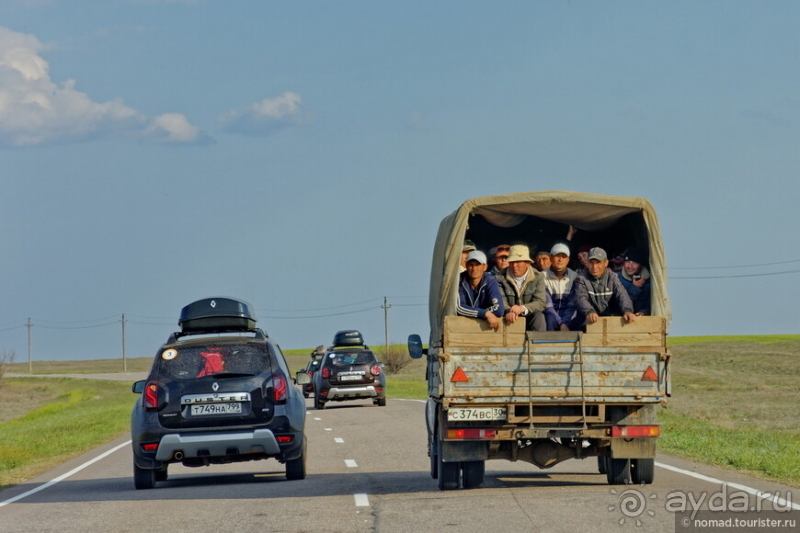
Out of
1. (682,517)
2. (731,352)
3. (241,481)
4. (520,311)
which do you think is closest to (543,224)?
(520,311)

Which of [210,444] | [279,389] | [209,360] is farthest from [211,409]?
[279,389]

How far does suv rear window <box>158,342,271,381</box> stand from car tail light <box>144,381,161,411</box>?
0.15 m

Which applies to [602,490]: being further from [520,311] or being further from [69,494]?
[69,494]

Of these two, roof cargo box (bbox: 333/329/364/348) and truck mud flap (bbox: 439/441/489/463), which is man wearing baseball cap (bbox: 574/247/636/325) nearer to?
truck mud flap (bbox: 439/441/489/463)

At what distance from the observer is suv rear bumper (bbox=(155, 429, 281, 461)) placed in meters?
13.6

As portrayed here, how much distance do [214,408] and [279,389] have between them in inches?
30.3

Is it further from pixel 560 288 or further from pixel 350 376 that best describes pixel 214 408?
pixel 350 376

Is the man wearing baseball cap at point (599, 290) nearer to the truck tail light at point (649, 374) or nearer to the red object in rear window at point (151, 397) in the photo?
the truck tail light at point (649, 374)

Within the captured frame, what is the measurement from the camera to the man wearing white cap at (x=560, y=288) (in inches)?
506

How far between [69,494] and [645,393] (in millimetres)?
6625

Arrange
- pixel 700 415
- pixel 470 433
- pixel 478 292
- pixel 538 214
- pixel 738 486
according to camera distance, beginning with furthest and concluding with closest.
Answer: pixel 700 415 → pixel 538 214 → pixel 478 292 → pixel 738 486 → pixel 470 433

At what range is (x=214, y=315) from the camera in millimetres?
16453

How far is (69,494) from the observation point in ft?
46.1

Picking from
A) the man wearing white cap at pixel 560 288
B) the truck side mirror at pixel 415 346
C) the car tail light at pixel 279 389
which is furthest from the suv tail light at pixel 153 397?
the man wearing white cap at pixel 560 288
